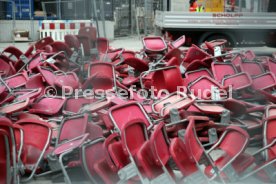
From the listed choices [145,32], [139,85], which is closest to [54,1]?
[145,32]

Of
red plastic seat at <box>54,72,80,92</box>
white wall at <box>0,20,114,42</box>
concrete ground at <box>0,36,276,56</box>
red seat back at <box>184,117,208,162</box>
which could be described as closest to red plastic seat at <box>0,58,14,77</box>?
red plastic seat at <box>54,72,80,92</box>

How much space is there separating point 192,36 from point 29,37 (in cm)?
595

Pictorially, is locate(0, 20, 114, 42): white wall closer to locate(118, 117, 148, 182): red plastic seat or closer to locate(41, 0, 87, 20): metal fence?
locate(41, 0, 87, 20): metal fence

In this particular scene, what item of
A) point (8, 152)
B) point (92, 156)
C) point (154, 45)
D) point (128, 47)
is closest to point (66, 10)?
point (128, 47)

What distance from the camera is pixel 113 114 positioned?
10.5 ft

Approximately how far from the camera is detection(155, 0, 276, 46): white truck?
914 centimetres

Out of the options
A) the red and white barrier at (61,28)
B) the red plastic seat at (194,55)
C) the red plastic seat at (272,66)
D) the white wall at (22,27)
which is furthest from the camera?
the white wall at (22,27)

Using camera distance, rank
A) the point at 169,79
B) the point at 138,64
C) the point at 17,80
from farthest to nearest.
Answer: the point at 138,64 < the point at 17,80 < the point at 169,79

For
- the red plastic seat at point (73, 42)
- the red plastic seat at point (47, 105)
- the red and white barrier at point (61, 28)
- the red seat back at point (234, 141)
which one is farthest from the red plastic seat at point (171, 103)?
Result: the red and white barrier at point (61, 28)

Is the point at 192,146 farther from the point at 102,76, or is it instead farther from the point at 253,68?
the point at 253,68

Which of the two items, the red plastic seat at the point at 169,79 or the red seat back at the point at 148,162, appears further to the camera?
the red plastic seat at the point at 169,79

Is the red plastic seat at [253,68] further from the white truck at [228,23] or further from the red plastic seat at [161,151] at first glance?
the white truck at [228,23]

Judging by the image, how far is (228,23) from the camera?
364 inches

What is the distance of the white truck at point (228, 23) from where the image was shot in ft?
30.0
